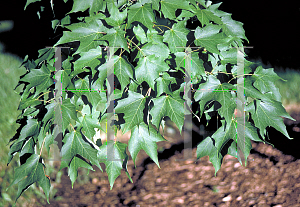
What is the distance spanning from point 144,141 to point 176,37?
53 cm

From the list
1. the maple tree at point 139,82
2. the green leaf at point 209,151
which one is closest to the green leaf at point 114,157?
the maple tree at point 139,82

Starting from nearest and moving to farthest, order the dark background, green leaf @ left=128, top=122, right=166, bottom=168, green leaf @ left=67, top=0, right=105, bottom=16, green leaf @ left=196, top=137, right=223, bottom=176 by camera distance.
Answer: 1. green leaf @ left=67, top=0, right=105, bottom=16
2. green leaf @ left=128, top=122, right=166, bottom=168
3. green leaf @ left=196, top=137, right=223, bottom=176
4. the dark background

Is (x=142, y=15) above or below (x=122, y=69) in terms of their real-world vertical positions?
above

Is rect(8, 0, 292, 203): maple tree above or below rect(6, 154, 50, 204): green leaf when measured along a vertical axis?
above

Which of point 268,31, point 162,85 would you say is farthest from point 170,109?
point 268,31

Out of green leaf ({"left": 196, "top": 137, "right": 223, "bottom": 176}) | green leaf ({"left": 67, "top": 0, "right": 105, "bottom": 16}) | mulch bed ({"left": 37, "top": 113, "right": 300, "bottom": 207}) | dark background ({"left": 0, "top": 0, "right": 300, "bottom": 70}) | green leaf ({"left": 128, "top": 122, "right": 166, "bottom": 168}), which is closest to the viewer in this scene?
green leaf ({"left": 67, "top": 0, "right": 105, "bottom": 16})

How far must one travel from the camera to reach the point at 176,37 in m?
1.30

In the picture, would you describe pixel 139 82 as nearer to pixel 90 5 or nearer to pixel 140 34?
pixel 140 34

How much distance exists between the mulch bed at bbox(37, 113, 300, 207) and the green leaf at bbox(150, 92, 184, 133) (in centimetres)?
143

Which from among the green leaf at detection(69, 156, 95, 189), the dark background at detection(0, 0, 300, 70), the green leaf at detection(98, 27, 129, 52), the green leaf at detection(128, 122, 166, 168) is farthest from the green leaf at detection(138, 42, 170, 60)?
the dark background at detection(0, 0, 300, 70)

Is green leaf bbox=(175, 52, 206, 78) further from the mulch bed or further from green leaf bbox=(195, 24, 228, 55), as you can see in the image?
the mulch bed

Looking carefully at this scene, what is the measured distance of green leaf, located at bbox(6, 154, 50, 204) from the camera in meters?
1.42

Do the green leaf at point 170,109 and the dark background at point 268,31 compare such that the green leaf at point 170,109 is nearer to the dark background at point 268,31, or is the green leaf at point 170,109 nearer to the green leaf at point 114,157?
the green leaf at point 114,157

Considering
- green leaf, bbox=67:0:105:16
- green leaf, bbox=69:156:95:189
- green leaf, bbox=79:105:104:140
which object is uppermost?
green leaf, bbox=67:0:105:16
